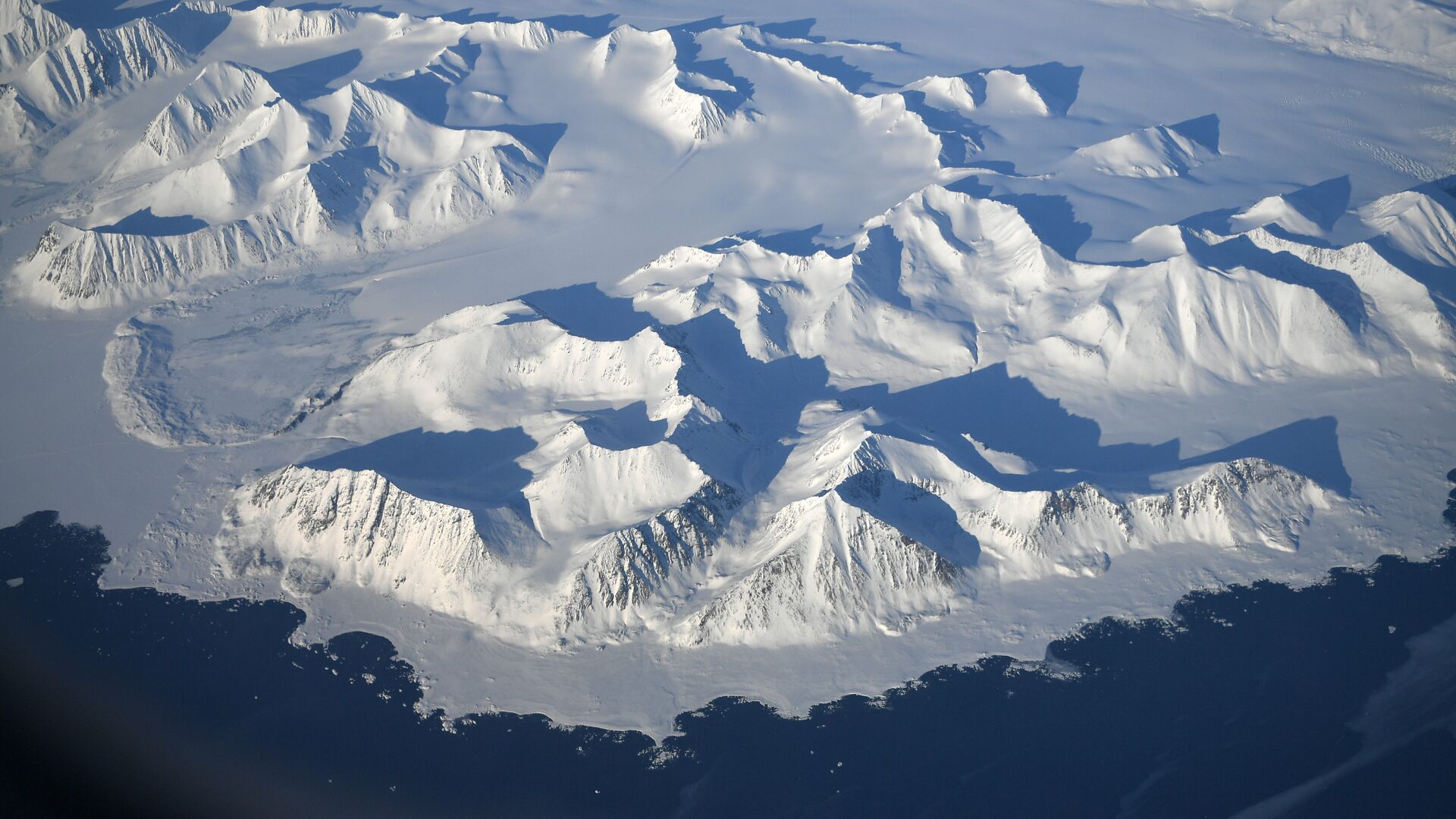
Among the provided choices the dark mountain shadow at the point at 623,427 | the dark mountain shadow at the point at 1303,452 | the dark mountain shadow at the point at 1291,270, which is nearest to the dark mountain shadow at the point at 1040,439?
the dark mountain shadow at the point at 1303,452

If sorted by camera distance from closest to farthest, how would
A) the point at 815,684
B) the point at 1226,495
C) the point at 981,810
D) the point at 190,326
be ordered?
1. the point at 981,810
2. the point at 815,684
3. the point at 1226,495
4. the point at 190,326

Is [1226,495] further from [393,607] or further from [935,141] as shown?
[935,141]

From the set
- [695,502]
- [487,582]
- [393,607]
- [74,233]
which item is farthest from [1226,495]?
[74,233]

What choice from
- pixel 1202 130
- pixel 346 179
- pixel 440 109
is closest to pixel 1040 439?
pixel 346 179

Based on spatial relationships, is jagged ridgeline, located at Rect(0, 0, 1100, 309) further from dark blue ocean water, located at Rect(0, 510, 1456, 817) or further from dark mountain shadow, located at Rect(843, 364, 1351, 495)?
dark mountain shadow, located at Rect(843, 364, 1351, 495)

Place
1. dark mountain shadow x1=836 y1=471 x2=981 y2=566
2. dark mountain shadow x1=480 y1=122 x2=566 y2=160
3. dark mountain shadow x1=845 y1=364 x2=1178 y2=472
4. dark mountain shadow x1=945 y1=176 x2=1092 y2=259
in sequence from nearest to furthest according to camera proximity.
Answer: dark mountain shadow x1=836 y1=471 x2=981 y2=566 < dark mountain shadow x1=845 y1=364 x2=1178 y2=472 < dark mountain shadow x1=945 y1=176 x2=1092 y2=259 < dark mountain shadow x1=480 y1=122 x2=566 y2=160

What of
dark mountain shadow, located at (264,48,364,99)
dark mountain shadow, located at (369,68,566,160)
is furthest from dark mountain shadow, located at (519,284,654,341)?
dark mountain shadow, located at (264,48,364,99)
